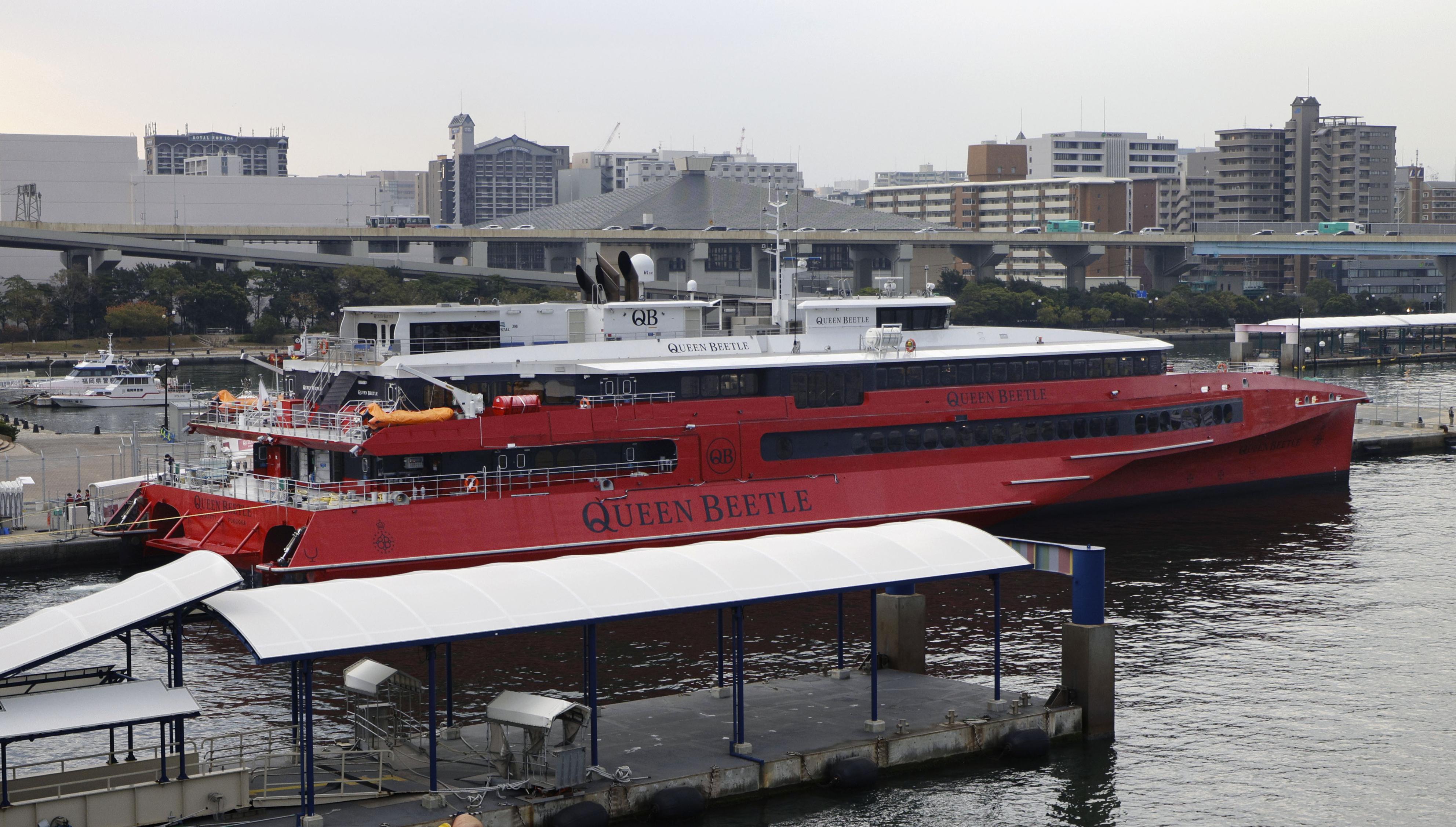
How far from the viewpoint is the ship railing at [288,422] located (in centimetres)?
3612

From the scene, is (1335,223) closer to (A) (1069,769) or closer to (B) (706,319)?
(B) (706,319)

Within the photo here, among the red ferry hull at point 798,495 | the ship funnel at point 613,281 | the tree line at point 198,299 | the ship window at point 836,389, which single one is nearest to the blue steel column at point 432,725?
the red ferry hull at point 798,495

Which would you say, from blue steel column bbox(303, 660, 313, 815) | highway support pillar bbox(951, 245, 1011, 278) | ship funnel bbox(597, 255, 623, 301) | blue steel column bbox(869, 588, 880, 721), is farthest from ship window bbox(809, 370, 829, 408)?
highway support pillar bbox(951, 245, 1011, 278)

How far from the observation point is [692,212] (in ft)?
573

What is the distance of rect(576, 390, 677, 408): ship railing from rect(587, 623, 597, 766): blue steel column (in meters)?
16.7

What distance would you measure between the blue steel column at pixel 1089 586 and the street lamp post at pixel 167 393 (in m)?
45.7

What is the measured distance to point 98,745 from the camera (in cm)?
2620

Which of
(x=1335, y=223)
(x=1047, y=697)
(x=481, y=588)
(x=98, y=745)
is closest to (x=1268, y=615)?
(x=1047, y=697)

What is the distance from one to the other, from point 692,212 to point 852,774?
153998 millimetres

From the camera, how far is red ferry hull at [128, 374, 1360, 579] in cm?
3494

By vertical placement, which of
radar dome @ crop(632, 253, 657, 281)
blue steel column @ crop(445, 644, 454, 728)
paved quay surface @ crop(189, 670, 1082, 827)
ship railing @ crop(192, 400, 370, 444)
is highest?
radar dome @ crop(632, 253, 657, 281)

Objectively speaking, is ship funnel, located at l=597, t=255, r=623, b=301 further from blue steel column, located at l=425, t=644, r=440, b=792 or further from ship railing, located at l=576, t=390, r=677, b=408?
blue steel column, located at l=425, t=644, r=440, b=792

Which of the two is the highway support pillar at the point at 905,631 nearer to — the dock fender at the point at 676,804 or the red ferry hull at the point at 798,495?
the dock fender at the point at 676,804

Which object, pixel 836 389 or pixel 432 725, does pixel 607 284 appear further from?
pixel 432 725
